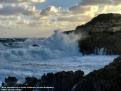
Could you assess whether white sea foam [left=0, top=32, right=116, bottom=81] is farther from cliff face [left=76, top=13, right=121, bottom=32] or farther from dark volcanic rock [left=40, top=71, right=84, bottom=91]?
dark volcanic rock [left=40, top=71, right=84, bottom=91]

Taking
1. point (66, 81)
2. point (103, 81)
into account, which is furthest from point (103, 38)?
point (103, 81)

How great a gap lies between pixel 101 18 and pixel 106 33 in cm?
1784

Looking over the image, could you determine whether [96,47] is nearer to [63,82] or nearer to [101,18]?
[101,18]

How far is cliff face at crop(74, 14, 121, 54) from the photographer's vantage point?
60963mm

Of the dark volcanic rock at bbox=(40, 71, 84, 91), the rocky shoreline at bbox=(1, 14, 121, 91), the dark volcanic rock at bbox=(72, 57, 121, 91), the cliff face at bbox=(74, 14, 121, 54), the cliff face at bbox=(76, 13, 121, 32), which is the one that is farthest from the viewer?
the cliff face at bbox=(76, 13, 121, 32)

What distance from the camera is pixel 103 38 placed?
66.2m

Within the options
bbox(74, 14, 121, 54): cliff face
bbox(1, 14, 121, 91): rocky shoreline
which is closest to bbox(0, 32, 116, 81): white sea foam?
bbox(74, 14, 121, 54): cliff face

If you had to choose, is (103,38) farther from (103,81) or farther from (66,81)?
(103,81)

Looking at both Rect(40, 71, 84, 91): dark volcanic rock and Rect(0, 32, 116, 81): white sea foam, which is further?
Rect(0, 32, 116, 81): white sea foam

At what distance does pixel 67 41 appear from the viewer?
6494 cm

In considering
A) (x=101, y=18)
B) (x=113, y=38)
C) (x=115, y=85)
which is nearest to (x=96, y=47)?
(x=113, y=38)

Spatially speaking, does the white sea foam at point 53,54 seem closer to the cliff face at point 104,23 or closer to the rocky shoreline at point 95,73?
the rocky shoreline at point 95,73

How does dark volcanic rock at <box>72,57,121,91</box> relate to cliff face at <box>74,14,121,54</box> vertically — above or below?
above

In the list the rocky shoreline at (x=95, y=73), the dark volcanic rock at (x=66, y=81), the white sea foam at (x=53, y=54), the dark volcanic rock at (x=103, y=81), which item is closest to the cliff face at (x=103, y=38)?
the rocky shoreline at (x=95, y=73)
